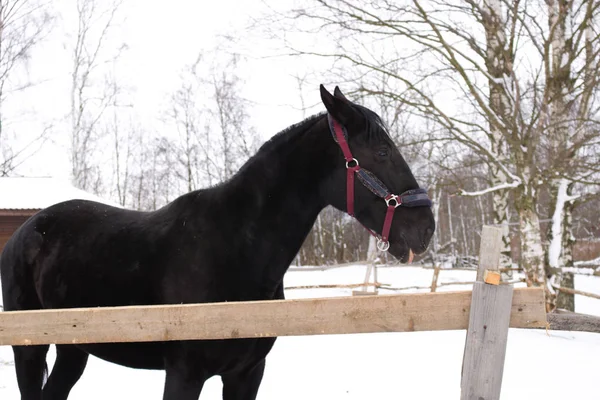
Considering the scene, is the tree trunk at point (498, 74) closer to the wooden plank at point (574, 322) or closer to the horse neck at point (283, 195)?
the wooden plank at point (574, 322)

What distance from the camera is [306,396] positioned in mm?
5074

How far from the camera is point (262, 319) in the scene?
186 cm

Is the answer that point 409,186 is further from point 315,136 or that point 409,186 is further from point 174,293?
point 174,293

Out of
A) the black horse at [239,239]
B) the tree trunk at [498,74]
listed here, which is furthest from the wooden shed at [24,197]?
the black horse at [239,239]

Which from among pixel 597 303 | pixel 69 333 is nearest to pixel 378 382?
pixel 69 333

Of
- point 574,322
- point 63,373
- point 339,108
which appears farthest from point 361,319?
point 574,322

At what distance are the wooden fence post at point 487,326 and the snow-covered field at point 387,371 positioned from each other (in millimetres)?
3353

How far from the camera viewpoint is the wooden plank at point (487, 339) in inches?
68.9

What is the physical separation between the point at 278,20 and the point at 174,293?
7168 millimetres

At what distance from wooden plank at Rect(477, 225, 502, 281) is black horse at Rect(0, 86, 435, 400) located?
44 centimetres

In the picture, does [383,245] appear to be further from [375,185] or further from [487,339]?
[487,339]

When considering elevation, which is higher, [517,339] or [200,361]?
[200,361]

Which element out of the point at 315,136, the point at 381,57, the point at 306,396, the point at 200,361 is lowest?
the point at 306,396

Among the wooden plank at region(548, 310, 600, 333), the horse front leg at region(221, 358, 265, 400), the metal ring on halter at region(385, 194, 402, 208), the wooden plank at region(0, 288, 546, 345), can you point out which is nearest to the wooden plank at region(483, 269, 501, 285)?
the wooden plank at region(0, 288, 546, 345)
